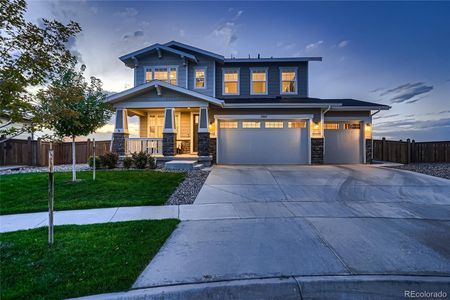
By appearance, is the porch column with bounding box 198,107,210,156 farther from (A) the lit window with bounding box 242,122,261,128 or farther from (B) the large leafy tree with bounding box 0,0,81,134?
(B) the large leafy tree with bounding box 0,0,81,134

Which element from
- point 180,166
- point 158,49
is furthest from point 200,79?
point 180,166

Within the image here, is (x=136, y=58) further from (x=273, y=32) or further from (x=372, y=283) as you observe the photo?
(x=372, y=283)

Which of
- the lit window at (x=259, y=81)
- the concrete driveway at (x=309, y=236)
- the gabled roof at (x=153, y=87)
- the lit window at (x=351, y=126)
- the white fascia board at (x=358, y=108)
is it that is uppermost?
the lit window at (x=259, y=81)

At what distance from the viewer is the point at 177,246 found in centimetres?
359

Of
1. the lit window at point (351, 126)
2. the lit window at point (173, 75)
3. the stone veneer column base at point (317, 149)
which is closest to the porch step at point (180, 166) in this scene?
the lit window at point (173, 75)

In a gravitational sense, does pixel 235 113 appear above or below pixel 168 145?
above

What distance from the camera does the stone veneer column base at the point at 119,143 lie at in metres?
12.9

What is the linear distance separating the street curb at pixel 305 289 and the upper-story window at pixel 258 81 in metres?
13.7

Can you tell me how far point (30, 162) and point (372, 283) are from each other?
17982 millimetres

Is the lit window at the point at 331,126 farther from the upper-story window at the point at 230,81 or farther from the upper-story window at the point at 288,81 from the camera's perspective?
the upper-story window at the point at 230,81

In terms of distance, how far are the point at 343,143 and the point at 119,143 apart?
13410 mm

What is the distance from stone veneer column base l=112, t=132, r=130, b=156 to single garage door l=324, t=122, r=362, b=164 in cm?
1207

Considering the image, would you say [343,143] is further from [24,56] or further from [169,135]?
[24,56]

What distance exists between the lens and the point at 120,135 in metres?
12.9
